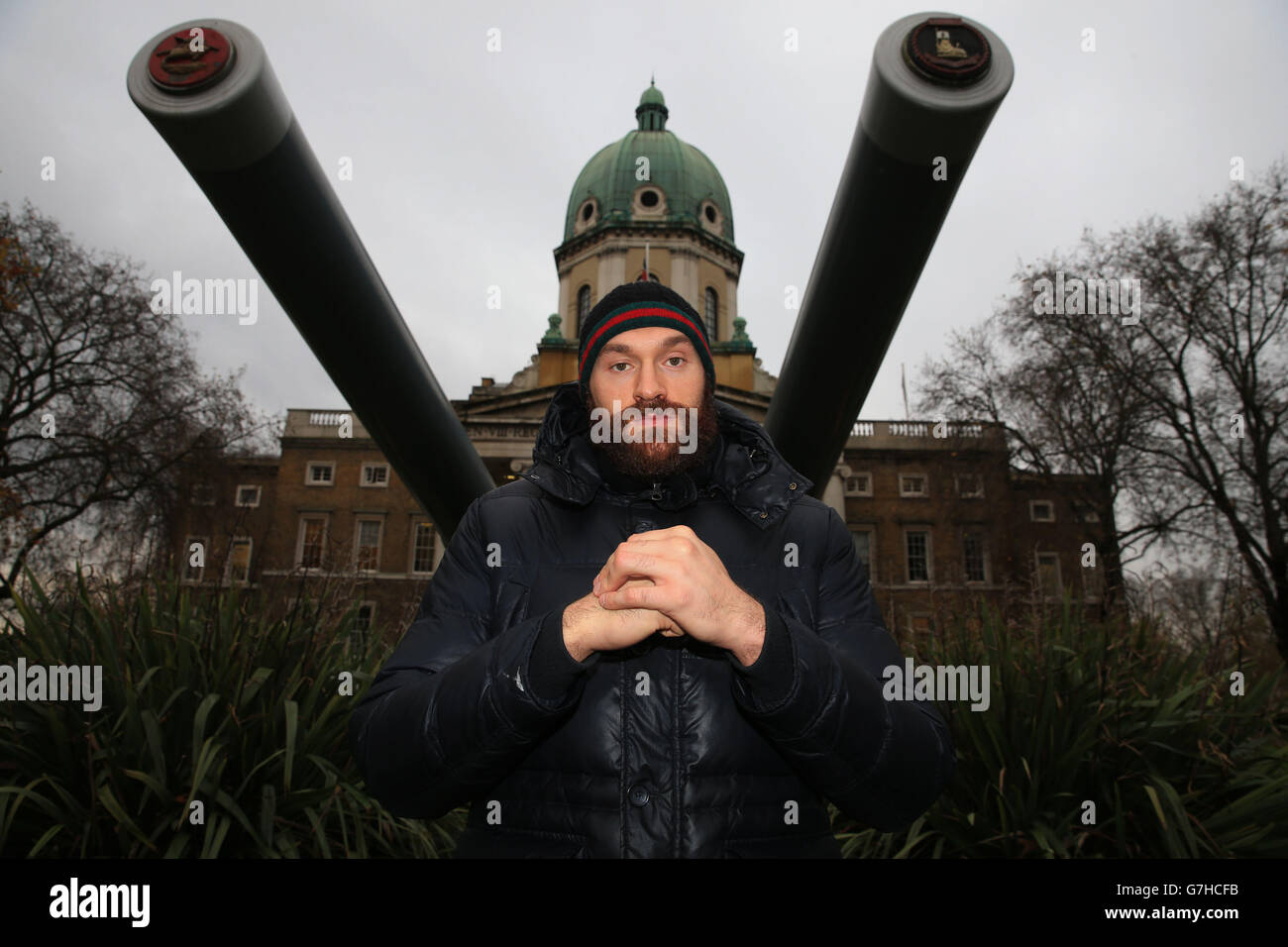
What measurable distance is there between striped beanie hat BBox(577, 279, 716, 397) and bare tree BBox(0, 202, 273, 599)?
17.9 m

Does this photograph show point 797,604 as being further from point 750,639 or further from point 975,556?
point 975,556

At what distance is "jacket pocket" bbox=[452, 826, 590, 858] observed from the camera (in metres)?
1.35

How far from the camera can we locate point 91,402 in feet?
59.6

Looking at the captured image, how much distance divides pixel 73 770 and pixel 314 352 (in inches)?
81.7

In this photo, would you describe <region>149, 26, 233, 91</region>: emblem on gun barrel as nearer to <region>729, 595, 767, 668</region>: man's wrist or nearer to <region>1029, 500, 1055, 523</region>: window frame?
<region>729, 595, 767, 668</region>: man's wrist

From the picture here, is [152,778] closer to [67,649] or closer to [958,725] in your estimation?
[67,649]

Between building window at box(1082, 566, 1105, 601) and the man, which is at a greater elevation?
building window at box(1082, 566, 1105, 601)

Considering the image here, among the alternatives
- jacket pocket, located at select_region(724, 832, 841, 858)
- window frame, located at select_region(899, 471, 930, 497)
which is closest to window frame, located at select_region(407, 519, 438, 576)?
window frame, located at select_region(899, 471, 930, 497)

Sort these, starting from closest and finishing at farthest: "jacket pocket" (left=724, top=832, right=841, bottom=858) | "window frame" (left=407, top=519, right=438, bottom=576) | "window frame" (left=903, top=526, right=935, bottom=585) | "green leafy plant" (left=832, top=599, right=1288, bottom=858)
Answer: "jacket pocket" (left=724, top=832, right=841, bottom=858)
"green leafy plant" (left=832, top=599, right=1288, bottom=858)
"window frame" (left=903, top=526, right=935, bottom=585)
"window frame" (left=407, top=519, right=438, bottom=576)

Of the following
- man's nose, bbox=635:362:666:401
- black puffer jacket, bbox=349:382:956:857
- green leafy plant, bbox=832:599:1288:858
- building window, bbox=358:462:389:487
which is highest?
building window, bbox=358:462:389:487

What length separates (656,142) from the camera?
131 ft

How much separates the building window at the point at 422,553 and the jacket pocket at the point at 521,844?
3605 cm
